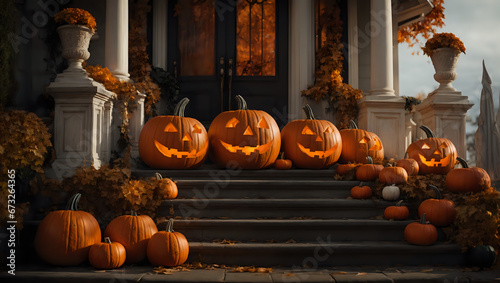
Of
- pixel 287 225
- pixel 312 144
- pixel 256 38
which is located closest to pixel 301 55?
pixel 256 38

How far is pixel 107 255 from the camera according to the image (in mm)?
3941

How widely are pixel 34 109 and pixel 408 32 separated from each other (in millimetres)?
7891

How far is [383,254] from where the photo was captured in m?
4.31

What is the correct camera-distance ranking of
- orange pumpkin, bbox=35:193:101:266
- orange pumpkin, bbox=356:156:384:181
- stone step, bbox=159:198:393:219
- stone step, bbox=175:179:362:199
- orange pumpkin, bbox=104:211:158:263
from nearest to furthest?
orange pumpkin, bbox=35:193:101:266 → orange pumpkin, bbox=104:211:158:263 → stone step, bbox=159:198:393:219 → stone step, bbox=175:179:362:199 → orange pumpkin, bbox=356:156:384:181

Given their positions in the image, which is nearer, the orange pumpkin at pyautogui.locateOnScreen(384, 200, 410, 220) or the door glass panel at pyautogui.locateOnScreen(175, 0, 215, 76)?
the orange pumpkin at pyautogui.locateOnScreen(384, 200, 410, 220)

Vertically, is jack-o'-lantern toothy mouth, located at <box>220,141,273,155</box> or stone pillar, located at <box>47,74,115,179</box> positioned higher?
stone pillar, located at <box>47,74,115,179</box>

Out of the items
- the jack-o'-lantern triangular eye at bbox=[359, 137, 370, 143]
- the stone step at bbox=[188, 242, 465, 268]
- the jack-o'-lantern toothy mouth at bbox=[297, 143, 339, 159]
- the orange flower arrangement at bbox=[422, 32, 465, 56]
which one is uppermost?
the orange flower arrangement at bbox=[422, 32, 465, 56]

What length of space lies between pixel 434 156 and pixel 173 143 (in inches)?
120

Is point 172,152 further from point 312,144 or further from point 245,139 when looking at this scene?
point 312,144

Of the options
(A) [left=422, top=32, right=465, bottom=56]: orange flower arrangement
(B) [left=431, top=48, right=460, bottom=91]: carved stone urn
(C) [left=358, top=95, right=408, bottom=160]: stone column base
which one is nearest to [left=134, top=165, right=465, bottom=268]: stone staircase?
(C) [left=358, top=95, right=408, bottom=160]: stone column base

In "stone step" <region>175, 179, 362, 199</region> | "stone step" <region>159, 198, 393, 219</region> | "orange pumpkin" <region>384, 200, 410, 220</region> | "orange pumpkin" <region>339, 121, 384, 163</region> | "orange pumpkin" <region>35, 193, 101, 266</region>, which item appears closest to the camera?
"orange pumpkin" <region>35, 193, 101, 266</region>

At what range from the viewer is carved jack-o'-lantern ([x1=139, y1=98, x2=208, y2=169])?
5418 mm

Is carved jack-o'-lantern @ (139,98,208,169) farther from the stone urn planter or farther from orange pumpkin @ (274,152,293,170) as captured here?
the stone urn planter

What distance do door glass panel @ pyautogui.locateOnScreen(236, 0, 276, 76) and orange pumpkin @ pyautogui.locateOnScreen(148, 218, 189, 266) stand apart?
459cm
